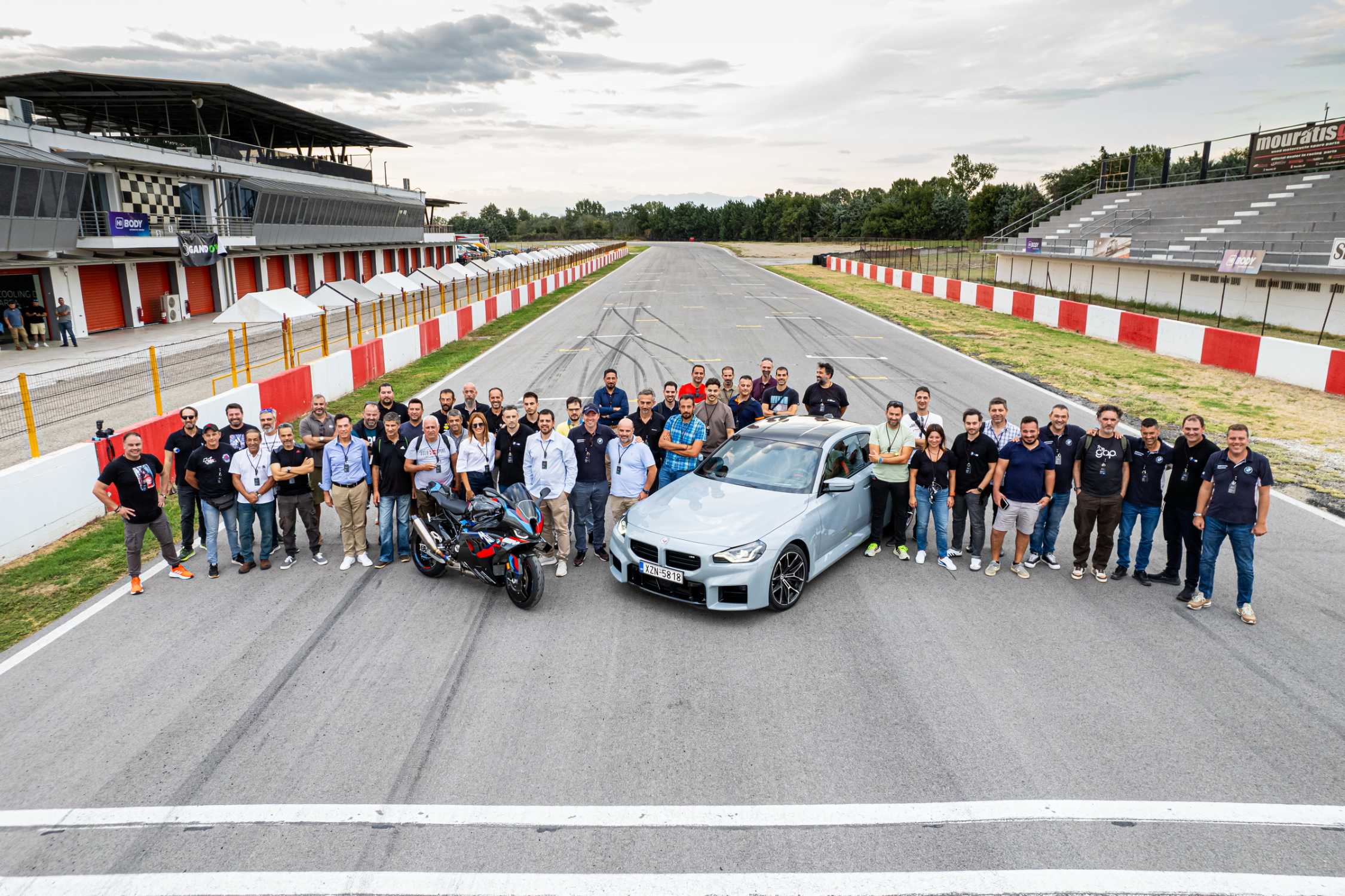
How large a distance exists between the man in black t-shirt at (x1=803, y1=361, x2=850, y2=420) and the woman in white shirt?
4457 mm

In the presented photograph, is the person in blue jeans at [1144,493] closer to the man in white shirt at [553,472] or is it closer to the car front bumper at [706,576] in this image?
the car front bumper at [706,576]

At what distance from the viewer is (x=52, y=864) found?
4.38m

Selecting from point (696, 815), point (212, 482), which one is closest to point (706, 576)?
point (696, 815)

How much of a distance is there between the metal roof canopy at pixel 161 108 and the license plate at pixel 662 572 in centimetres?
4620

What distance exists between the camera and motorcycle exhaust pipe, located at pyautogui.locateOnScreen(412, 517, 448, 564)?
317 inches

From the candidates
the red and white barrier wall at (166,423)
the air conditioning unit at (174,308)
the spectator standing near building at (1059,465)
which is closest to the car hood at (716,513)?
the spectator standing near building at (1059,465)

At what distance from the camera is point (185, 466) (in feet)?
27.6

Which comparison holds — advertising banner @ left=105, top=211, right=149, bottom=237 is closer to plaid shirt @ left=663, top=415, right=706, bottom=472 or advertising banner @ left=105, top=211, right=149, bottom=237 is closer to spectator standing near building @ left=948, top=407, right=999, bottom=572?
plaid shirt @ left=663, top=415, right=706, bottom=472

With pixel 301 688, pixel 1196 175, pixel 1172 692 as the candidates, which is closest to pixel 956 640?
pixel 1172 692

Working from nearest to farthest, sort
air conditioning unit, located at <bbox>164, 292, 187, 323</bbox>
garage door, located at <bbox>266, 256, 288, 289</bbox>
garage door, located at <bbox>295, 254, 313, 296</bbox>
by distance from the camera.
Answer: air conditioning unit, located at <bbox>164, 292, 187, 323</bbox> < garage door, located at <bbox>266, 256, 288, 289</bbox> < garage door, located at <bbox>295, 254, 313, 296</bbox>

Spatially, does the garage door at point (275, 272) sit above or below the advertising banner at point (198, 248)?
below

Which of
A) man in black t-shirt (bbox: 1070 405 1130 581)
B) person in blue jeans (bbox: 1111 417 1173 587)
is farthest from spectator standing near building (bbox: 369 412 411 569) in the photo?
person in blue jeans (bbox: 1111 417 1173 587)

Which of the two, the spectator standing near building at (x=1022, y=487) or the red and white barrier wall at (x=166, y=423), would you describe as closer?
the spectator standing near building at (x=1022, y=487)

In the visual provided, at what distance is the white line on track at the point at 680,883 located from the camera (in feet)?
13.6
